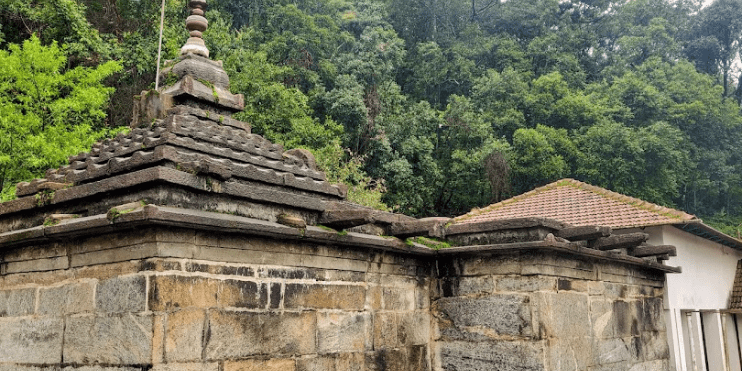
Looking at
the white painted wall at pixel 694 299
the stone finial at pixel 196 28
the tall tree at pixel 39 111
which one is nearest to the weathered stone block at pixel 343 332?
the stone finial at pixel 196 28

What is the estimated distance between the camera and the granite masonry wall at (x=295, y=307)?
3.98 m

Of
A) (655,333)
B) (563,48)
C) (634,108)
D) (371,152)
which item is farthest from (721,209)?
(655,333)

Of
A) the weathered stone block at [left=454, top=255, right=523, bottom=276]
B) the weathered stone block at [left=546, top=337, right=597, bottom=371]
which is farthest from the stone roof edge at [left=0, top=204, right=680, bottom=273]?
the weathered stone block at [left=546, top=337, right=597, bottom=371]

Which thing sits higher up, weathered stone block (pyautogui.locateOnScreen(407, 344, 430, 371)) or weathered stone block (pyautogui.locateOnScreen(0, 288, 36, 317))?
weathered stone block (pyautogui.locateOnScreen(0, 288, 36, 317))

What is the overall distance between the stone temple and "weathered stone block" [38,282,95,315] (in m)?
0.01

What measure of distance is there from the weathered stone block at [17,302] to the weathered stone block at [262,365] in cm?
162

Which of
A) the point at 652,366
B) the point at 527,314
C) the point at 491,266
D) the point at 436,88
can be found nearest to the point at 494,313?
the point at 527,314

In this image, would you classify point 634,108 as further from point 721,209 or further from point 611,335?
point 611,335

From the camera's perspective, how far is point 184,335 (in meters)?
3.96

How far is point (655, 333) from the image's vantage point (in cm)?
765

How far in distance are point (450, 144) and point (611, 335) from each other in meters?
23.6

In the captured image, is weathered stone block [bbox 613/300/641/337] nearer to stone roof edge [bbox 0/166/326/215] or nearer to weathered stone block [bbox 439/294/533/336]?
weathered stone block [bbox 439/294/533/336]

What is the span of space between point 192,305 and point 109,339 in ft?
1.86

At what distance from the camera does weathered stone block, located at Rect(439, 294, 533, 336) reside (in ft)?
18.2
